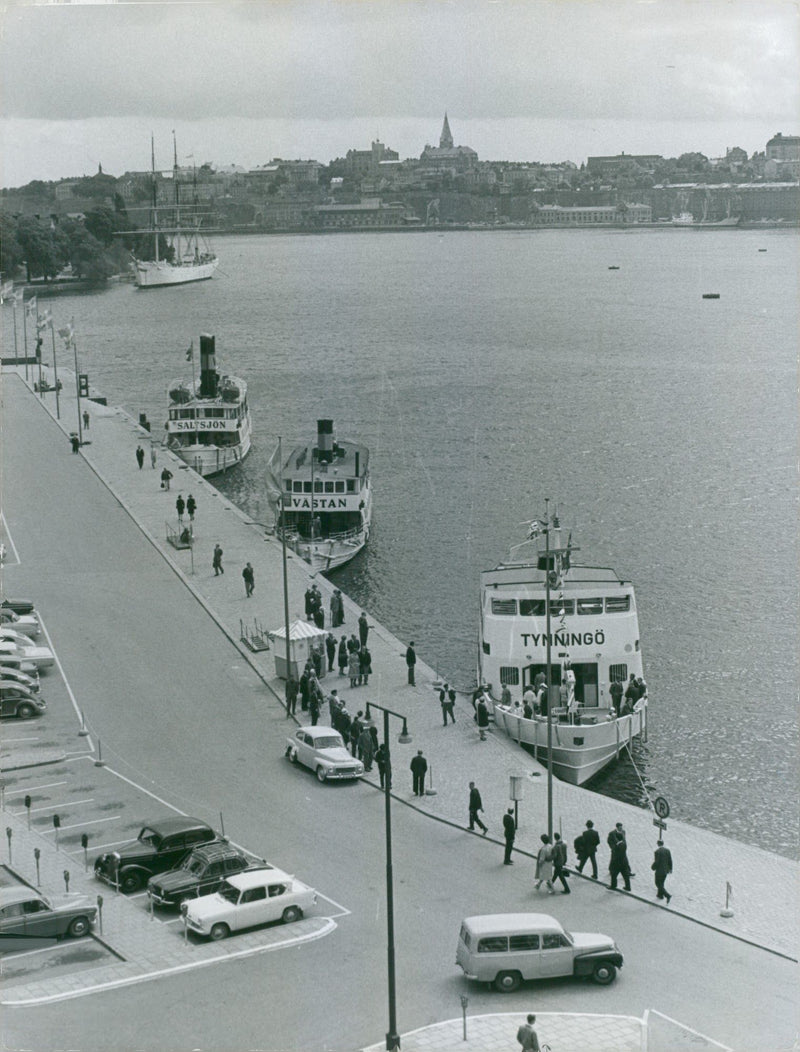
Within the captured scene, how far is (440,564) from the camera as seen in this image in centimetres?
5619

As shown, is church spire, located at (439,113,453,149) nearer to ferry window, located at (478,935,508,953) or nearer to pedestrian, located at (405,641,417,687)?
pedestrian, located at (405,641,417,687)

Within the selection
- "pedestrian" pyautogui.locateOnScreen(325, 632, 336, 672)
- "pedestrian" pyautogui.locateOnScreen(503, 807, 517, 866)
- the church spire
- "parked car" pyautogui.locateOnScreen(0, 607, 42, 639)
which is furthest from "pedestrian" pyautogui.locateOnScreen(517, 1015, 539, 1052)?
the church spire

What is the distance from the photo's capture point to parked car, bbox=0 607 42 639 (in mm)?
40719

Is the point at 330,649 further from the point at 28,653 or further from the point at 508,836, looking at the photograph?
the point at 508,836

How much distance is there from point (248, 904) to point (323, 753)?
7.99 m

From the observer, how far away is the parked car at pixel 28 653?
37844mm

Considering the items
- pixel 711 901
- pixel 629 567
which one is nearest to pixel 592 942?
pixel 711 901

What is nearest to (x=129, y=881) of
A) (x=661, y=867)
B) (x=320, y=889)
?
(x=320, y=889)

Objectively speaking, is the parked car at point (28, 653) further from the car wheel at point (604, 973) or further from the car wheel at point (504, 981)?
the car wheel at point (604, 973)

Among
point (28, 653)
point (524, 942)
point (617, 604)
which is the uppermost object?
point (617, 604)

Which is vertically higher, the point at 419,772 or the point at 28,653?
the point at 28,653

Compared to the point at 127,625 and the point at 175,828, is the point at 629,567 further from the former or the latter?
the point at 175,828

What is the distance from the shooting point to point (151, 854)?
85.8ft

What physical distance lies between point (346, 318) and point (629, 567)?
345 ft
